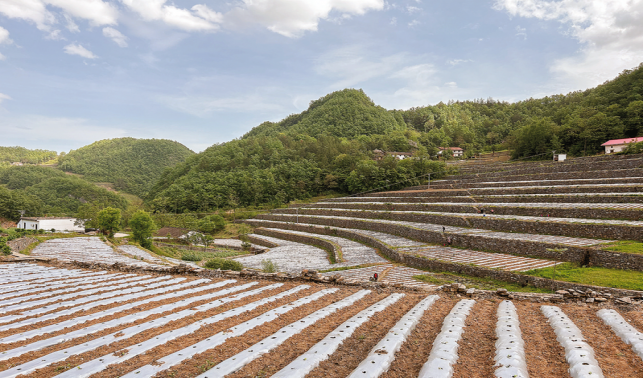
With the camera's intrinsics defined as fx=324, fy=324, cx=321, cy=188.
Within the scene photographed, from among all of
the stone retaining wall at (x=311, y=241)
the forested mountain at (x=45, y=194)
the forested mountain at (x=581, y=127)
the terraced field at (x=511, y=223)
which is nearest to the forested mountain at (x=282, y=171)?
the forested mountain at (x=581, y=127)

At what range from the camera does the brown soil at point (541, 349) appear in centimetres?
303

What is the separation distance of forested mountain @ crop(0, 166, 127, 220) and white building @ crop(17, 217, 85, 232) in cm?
998

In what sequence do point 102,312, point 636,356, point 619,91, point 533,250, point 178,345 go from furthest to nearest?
point 619,91
point 533,250
point 102,312
point 178,345
point 636,356

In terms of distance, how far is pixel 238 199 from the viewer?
160 feet

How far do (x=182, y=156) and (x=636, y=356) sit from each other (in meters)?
105

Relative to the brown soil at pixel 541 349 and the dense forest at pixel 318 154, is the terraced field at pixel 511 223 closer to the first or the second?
the brown soil at pixel 541 349

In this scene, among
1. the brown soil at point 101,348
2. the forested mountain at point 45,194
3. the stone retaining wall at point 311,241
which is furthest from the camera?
the forested mountain at point 45,194

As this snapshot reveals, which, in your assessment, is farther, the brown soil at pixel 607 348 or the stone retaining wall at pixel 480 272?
the stone retaining wall at pixel 480 272

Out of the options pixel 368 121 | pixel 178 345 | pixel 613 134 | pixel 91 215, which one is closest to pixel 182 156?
pixel 368 121

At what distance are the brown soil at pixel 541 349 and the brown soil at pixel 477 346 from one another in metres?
0.35

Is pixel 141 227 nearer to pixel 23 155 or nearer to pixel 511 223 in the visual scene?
pixel 511 223

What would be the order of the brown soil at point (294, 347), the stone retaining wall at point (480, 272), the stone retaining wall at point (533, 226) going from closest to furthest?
the brown soil at point (294, 347) → the stone retaining wall at point (480, 272) → the stone retaining wall at point (533, 226)

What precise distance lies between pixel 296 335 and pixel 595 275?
9855mm

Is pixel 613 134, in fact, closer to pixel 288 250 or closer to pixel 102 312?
pixel 288 250
